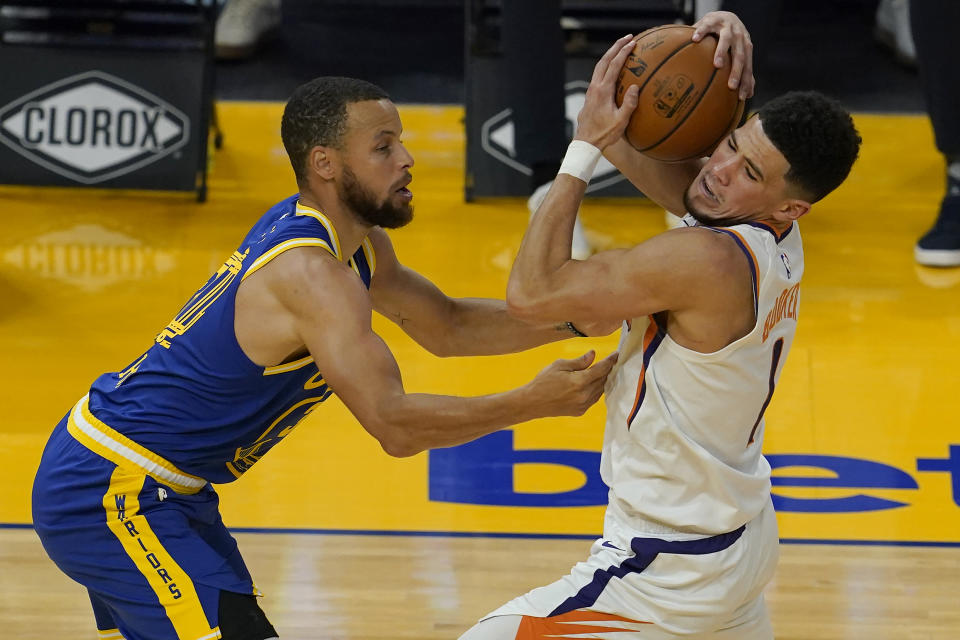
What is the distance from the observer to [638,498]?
311cm

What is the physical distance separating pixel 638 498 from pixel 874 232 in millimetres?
4572

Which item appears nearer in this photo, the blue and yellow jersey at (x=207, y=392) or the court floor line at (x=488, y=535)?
the blue and yellow jersey at (x=207, y=392)

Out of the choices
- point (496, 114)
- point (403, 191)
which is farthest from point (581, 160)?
point (496, 114)

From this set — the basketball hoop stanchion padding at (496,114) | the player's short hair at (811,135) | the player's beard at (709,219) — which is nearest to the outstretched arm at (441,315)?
the player's beard at (709,219)

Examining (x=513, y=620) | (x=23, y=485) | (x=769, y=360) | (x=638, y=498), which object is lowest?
(x=23, y=485)

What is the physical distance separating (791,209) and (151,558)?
178 centimetres

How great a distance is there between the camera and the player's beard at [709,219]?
3.11 meters

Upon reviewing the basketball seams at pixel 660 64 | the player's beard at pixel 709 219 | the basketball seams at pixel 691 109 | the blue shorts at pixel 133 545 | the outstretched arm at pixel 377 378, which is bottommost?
the blue shorts at pixel 133 545

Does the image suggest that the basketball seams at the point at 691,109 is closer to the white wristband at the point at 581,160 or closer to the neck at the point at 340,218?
the white wristband at the point at 581,160

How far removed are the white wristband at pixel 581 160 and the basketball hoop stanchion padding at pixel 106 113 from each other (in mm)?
4534

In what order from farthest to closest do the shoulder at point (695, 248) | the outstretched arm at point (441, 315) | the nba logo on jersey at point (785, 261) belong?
the outstretched arm at point (441, 315)
the nba logo on jersey at point (785, 261)
the shoulder at point (695, 248)

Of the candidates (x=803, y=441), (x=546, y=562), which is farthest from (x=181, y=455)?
(x=803, y=441)

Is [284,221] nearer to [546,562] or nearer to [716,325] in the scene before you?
[716,325]

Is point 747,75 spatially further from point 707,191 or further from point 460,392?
point 460,392
